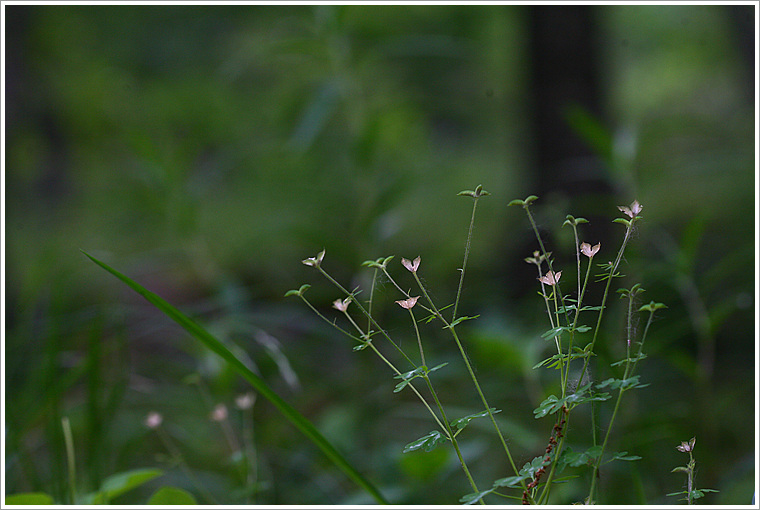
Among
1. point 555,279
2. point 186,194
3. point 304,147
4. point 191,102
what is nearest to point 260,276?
point 191,102

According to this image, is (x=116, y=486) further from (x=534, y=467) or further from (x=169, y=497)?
(x=534, y=467)

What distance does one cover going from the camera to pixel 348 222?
4.44 feet

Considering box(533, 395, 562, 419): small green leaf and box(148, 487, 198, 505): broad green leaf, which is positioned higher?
box(533, 395, 562, 419): small green leaf

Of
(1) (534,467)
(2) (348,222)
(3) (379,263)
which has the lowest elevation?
(2) (348,222)

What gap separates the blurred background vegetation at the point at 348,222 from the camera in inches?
30.8

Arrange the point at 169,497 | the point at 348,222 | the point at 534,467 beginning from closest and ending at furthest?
the point at 534,467 → the point at 169,497 → the point at 348,222

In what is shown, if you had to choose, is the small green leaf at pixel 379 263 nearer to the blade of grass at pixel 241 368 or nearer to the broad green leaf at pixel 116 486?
the blade of grass at pixel 241 368

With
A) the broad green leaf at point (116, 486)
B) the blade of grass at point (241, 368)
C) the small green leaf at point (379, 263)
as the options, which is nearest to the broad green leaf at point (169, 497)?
the broad green leaf at point (116, 486)

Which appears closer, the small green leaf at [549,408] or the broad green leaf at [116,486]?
the small green leaf at [549,408]

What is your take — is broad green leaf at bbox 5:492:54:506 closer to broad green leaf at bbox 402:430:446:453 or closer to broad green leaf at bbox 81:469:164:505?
broad green leaf at bbox 81:469:164:505

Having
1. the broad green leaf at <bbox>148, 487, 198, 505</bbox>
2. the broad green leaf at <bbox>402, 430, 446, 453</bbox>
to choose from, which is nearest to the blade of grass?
the broad green leaf at <bbox>402, 430, 446, 453</bbox>

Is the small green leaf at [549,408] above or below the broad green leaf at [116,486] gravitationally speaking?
above

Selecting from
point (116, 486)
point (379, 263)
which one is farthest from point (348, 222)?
point (379, 263)

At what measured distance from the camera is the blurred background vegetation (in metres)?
0.78
